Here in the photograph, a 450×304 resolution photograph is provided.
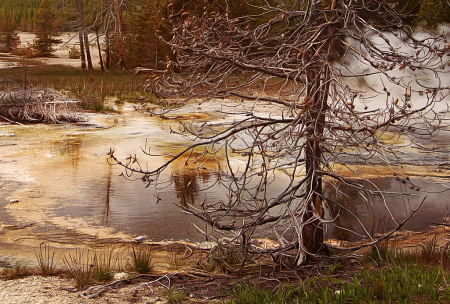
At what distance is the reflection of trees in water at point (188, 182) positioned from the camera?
753cm

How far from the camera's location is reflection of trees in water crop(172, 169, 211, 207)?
7.53m

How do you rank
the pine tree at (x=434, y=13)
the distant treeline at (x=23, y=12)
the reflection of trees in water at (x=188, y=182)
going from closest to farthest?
the reflection of trees in water at (x=188, y=182)
the pine tree at (x=434, y=13)
the distant treeline at (x=23, y=12)

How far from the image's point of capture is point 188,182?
329 inches

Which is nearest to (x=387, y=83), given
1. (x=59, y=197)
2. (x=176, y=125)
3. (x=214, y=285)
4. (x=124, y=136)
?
(x=176, y=125)

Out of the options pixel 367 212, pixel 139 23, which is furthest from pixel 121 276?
pixel 139 23

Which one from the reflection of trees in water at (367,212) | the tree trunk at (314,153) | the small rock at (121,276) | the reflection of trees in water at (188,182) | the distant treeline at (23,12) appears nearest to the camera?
the tree trunk at (314,153)

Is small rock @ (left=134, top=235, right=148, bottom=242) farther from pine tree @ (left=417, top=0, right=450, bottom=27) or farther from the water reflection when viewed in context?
pine tree @ (left=417, top=0, right=450, bottom=27)

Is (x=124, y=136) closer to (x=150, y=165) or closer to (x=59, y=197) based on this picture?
(x=150, y=165)

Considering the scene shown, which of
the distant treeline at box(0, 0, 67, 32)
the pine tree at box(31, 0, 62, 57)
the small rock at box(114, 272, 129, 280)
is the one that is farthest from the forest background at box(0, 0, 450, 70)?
the small rock at box(114, 272, 129, 280)

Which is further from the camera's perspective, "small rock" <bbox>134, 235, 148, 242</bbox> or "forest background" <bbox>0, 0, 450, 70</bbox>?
"forest background" <bbox>0, 0, 450, 70</bbox>

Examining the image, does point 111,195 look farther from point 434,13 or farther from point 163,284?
point 434,13

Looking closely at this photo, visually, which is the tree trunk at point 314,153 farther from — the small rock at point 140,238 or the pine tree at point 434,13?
the pine tree at point 434,13

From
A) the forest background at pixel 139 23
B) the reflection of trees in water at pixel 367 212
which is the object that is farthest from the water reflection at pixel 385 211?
the forest background at pixel 139 23

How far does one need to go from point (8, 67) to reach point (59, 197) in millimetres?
29626
